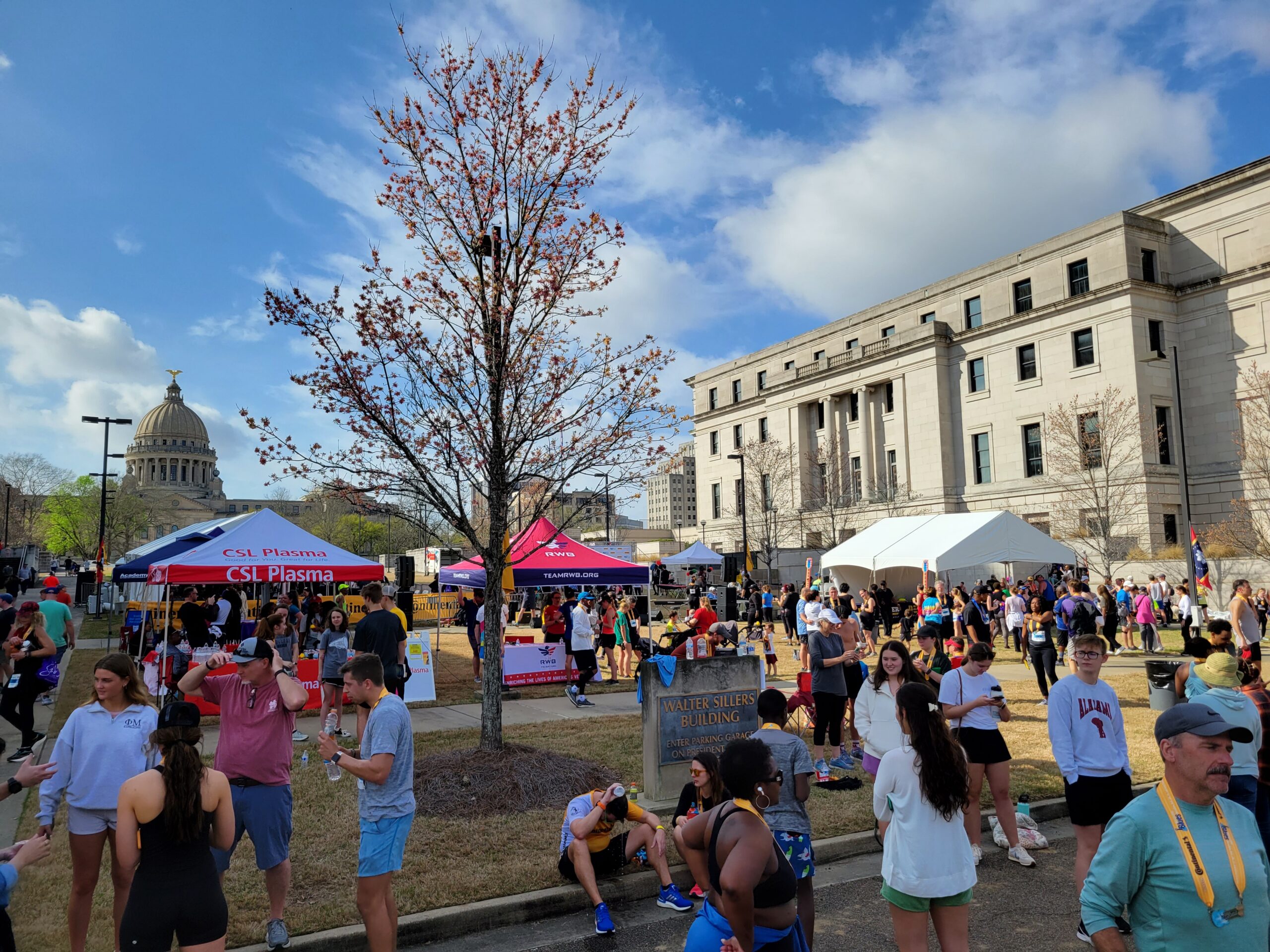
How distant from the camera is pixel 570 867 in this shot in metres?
6.35

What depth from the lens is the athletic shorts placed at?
189 inches

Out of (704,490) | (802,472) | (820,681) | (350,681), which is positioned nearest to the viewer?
(350,681)

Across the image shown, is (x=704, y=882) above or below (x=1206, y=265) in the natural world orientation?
below

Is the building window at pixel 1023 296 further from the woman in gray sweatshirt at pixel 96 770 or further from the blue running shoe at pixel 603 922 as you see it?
the woman in gray sweatshirt at pixel 96 770

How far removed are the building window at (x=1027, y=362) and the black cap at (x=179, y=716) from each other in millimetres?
52447

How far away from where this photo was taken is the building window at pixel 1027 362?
48781 mm

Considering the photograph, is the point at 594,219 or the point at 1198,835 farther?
the point at 594,219

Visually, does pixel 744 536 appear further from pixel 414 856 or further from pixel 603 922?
pixel 603 922

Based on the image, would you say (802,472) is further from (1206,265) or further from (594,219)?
(594,219)

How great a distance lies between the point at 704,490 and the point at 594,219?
219ft

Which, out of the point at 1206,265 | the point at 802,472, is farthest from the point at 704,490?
the point at 1206,265

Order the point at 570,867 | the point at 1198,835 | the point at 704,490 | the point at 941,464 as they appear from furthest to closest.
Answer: the point at 704,490 < the point at 941,464 < the point at 570,867 < the point at 1198,835

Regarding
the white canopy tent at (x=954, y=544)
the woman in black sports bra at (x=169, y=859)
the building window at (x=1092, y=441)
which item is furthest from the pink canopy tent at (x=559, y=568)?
the building window at (x=1092, y=441)

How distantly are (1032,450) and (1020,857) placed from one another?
1849 inches
